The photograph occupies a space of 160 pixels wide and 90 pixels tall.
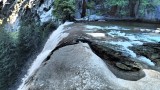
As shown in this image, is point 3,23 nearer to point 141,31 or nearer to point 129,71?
point 141,31

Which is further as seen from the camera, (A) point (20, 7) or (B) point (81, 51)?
(A) point (20, 7)

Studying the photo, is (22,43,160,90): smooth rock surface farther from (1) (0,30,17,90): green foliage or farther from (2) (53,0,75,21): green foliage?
(2) (53,0,75,21): green foliage

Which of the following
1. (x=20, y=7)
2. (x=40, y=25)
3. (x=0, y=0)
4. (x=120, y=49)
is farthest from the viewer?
(x=0, y=0)

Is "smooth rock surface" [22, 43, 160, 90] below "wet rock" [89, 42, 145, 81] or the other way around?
the other way around

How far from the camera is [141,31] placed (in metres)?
16.6

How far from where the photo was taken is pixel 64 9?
21422 mm

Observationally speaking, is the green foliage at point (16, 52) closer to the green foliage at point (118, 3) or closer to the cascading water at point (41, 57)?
the cascading water at point (41, 57)

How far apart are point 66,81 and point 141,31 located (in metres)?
10.1

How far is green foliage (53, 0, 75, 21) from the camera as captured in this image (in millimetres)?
21219

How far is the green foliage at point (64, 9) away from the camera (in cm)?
2122

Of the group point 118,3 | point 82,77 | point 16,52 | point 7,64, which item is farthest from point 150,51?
point 118,3

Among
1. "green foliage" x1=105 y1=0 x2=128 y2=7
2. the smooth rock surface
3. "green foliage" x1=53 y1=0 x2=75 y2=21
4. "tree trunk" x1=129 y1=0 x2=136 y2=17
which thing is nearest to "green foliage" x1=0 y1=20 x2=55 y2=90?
"green foliage" x1=53 y1=0 x2=75 y2=21

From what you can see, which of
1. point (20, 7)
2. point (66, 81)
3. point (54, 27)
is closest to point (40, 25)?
point (54, 27)

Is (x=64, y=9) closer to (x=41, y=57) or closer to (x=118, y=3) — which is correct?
(x=118, y=3)
